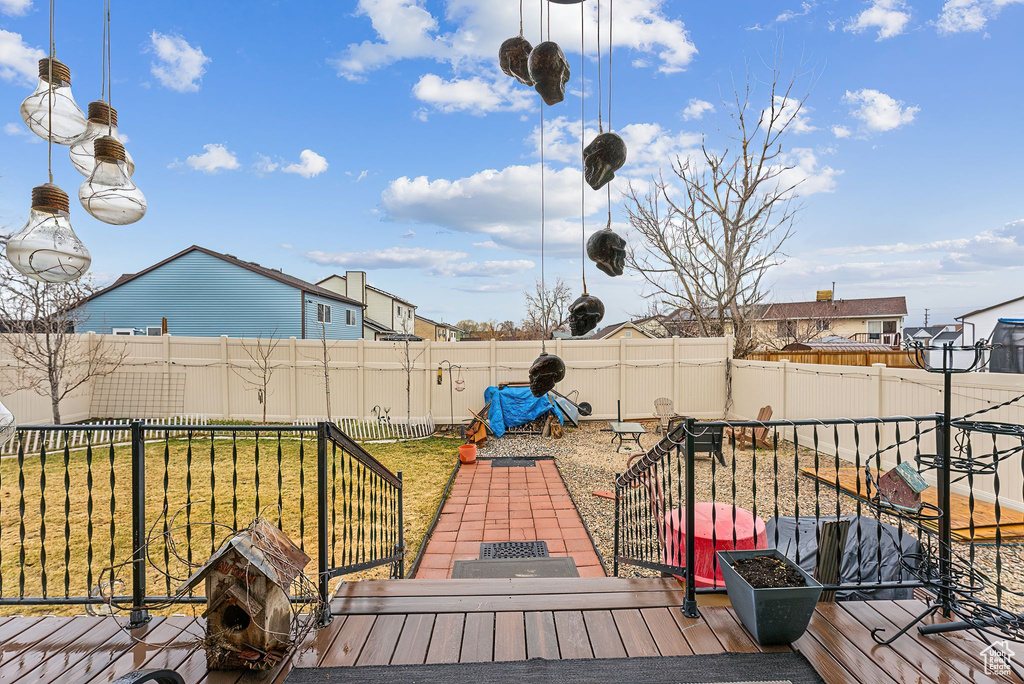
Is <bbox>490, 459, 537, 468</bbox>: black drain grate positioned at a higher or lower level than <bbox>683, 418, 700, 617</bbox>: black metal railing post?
lower

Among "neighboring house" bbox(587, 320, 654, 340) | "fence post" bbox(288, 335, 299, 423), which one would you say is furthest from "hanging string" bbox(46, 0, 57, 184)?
"neighboring house" bbox(587, 320, 654, 340)

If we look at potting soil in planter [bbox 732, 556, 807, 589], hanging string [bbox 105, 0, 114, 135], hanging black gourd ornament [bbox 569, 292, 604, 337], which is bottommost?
potting soil in planter [bbox 732, 556, 807, 589]

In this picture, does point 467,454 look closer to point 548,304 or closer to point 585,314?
point 585,314

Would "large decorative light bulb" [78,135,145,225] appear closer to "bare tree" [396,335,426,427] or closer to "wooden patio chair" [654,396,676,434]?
"bare tree" [396,335,426,427]

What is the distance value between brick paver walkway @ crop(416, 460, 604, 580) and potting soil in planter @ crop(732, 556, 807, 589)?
1.81 metres

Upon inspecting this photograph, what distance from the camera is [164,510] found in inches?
71.8

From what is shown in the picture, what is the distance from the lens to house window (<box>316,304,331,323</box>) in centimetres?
1686

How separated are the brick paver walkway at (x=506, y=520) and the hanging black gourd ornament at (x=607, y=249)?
286 cm

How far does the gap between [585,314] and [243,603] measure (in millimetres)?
1929

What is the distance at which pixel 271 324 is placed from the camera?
15.7 m

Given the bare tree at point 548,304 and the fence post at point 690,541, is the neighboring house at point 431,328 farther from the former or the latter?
the fence post at point 690,541

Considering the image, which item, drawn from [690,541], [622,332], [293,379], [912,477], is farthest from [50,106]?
[622,332]

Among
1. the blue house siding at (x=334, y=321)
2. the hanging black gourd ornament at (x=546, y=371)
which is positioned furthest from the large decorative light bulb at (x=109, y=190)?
the blue house siding at (x=334, y=321)

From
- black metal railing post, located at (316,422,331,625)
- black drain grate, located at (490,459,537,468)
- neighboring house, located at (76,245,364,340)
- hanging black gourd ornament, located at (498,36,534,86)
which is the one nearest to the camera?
hanging black gourd ornament, located at (498,36,534,86)
